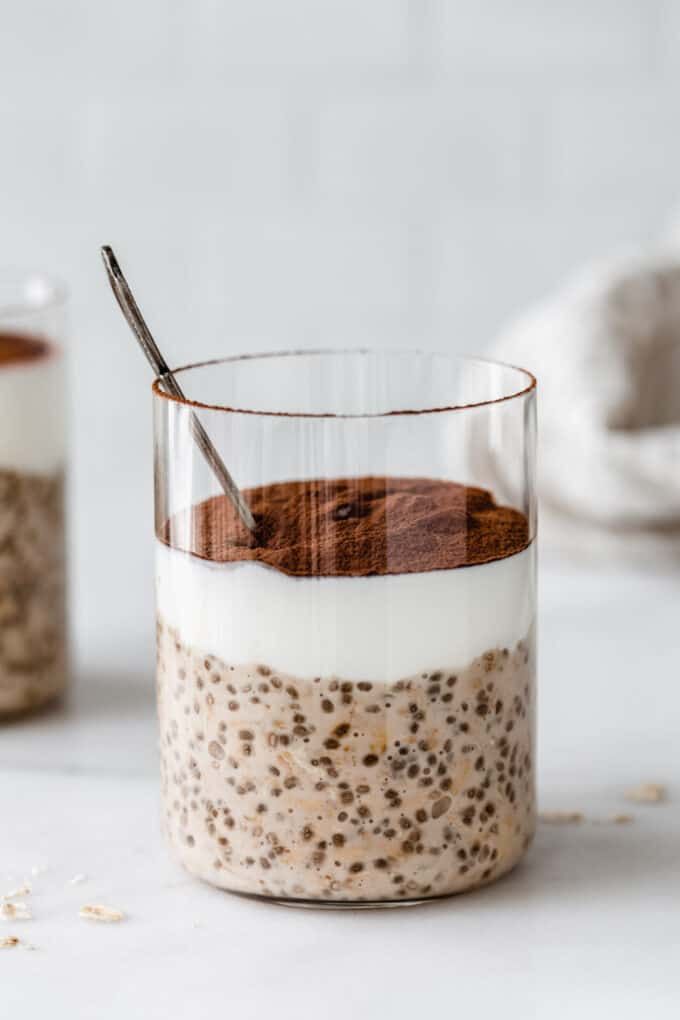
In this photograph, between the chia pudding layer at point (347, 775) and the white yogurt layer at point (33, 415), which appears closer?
the chia pudding layer at point (347, 775)

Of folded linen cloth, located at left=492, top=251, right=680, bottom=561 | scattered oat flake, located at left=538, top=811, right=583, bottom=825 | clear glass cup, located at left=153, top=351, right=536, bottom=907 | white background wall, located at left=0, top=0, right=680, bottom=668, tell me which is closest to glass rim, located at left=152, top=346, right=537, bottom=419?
clear glass cup, located at left=153, top=351, right=536, bottom=907

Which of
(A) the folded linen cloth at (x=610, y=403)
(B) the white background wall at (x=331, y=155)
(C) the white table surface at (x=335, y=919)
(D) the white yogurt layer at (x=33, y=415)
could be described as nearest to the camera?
(C) the white table surface at (x=335, y=919)

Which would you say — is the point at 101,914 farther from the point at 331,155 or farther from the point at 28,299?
the point at 331,155

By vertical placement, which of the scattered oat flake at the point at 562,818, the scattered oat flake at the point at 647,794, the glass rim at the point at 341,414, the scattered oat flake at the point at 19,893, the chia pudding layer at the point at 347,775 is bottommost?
the scattered oat flake at the point at 19,893

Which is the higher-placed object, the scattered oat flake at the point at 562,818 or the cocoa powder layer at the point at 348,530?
the cocoa powder layer at the point at 348,530

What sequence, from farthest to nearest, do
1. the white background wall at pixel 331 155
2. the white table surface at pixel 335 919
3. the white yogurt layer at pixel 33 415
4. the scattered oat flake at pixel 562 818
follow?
1. the white background wall at pixel 331 155
2. the white yogurt layer at pixel 33 415
3. the scattered oat flake at pixel 562 818
4. the white table surface at pixel 335 919

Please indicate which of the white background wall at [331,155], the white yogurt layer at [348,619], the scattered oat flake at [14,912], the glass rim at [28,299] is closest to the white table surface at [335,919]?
the scattered oat flake at [14,912]

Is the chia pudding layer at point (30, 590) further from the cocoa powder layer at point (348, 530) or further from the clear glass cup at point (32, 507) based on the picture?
the cocoa powder layer at point (348, 530)
